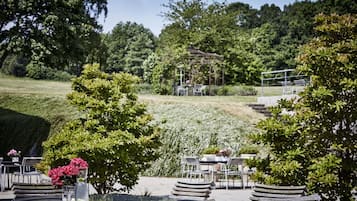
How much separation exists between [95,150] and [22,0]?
16210 millimetres

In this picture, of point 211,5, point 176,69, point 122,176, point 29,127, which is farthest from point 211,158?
point 211,5

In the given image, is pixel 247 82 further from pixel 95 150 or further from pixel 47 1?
pixel 95 150

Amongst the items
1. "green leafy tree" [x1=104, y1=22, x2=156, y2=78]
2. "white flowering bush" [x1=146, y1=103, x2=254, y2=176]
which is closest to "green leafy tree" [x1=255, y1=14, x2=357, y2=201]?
"white flowering bush" [x1=146, y1=103, x2=254, y2=176]

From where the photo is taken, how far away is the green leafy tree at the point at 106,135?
8.07 meters

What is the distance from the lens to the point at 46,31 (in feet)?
73.4

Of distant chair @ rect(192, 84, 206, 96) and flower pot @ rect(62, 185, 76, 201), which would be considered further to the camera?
distant chair @ rect(192, 84, 206, 96)

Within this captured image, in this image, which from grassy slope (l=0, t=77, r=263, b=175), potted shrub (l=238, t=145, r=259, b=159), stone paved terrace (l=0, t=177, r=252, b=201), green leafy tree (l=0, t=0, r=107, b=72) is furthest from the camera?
green leafy tree (l=0, t=0, r=107, b=72)

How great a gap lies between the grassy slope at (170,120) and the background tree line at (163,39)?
2088 millimetres

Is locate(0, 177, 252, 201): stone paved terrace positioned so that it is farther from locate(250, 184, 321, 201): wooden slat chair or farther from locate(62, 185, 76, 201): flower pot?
locate(62, 185, 76, 201): flower pot

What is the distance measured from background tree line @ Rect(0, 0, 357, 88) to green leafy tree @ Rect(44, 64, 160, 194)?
426 cm

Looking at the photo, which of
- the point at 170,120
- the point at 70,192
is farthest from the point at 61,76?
the point at 70,192

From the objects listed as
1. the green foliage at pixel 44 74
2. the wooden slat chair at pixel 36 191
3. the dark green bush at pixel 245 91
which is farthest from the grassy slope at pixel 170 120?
the green foliage at pixel 44 74

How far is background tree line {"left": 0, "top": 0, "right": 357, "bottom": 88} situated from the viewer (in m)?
22.5

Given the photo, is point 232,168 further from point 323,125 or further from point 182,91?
point 182,91
